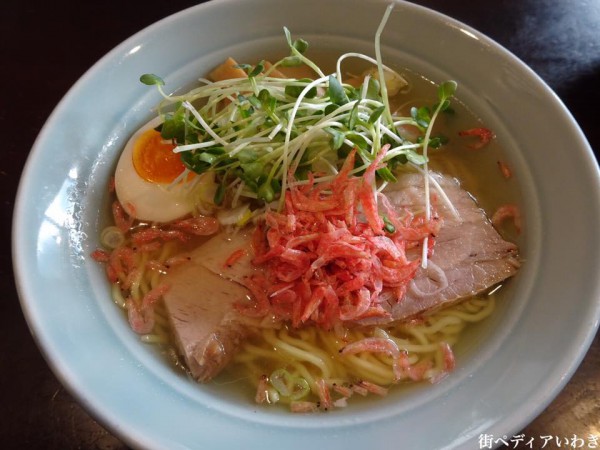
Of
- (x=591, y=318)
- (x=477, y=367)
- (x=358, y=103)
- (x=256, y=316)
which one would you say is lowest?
(x=256, y=316)

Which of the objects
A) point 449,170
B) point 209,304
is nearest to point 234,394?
point 209,304

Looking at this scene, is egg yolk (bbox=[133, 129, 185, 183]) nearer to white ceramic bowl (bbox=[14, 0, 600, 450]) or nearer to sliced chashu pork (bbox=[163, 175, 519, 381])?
white ceramic bowl (bbox=[14, 0, 600, 450])

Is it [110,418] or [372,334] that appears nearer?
[110,418]

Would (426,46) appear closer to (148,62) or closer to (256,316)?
(148,62)

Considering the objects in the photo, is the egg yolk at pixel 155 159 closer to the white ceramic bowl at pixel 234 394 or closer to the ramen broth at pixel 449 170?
the white ceramic bowl at pixel 234 394

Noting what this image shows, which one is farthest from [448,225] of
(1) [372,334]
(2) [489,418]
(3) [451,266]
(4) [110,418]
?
(4) [110,418]

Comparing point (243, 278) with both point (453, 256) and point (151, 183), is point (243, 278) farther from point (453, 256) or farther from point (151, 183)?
point (453, 256)
